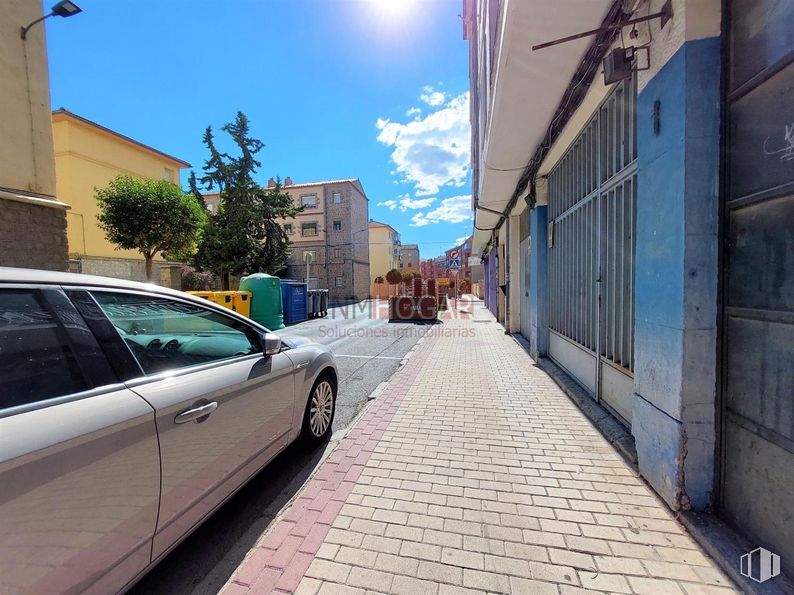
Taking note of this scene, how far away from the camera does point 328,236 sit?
31406 mm

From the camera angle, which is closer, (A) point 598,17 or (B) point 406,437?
(A) point 598,17

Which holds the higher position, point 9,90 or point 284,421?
point 9,90

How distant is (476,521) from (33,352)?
2473mm

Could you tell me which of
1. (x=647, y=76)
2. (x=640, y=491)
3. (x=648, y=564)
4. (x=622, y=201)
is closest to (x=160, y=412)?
(x=648, y=564)

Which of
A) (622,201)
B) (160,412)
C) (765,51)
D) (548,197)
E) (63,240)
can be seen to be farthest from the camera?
(63,240)

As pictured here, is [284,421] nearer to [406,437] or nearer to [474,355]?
[406,437]

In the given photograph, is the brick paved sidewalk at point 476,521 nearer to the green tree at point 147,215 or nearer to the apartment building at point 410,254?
the green tree at point 147,215

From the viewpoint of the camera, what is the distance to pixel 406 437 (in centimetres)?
340

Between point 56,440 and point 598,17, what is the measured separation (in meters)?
4.26

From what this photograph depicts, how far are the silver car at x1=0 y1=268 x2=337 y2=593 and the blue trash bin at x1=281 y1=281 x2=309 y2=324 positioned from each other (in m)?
11.4

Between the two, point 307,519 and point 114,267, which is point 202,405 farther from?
point 114,267

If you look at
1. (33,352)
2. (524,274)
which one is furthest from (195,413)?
(524,274)

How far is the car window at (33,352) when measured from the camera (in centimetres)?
129

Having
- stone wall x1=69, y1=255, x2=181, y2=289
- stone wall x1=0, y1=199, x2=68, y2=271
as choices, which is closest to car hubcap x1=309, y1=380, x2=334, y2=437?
stone wall x1=0, y1=199, x2=68, y2=271
